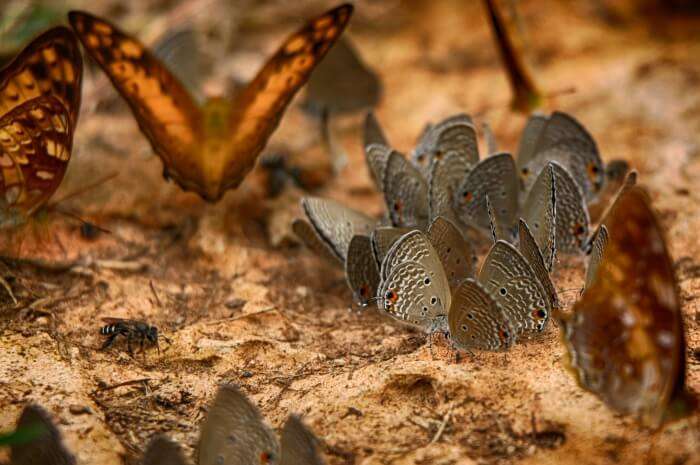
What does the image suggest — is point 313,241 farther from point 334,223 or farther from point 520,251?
point 520,251

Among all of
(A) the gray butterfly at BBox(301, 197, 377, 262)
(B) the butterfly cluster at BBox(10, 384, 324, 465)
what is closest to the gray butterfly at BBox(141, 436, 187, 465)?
(B) the butterfly cluster at BBox(10, 384, 324, 465)

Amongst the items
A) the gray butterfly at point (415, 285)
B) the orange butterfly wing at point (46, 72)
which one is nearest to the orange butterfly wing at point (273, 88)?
the orange butterfly wing at point (46, 72)

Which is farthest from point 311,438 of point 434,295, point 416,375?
point 434,295

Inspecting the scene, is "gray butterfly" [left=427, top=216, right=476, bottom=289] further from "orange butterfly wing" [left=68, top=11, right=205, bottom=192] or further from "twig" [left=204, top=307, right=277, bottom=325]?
"orange butterfly wing" [left=68, top=11, right=205, bottom=192]

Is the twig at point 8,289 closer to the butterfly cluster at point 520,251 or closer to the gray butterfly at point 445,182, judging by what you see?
the butterfly cluster at point 520,251

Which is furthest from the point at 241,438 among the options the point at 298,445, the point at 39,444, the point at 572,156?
the point at 572,156

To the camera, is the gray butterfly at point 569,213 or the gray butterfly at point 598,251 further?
the gray butterfly at point 569,213
